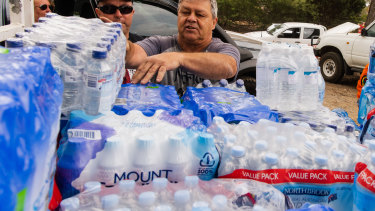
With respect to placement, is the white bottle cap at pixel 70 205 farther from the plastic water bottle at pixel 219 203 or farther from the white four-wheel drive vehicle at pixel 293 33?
the white four-wheel drive vehicle at pixel 293 33

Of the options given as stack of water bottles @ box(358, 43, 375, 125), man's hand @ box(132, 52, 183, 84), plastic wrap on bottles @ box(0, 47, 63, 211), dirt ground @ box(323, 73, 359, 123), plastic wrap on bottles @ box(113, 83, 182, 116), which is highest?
plastic wrap on bottles @ box(0, 47, 63, 211)

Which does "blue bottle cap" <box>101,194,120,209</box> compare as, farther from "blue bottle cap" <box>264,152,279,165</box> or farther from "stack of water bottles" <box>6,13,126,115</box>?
"blue bottle cap" <box>264,152,279,165</box>

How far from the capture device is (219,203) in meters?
1.18

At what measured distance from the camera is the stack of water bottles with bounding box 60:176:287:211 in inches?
45.5

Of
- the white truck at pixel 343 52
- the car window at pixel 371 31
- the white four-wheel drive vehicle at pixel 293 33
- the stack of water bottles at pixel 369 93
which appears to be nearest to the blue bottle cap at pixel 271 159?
the stack of water bottles at pixel 369 93

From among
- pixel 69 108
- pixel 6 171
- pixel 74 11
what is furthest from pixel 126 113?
pixel 74 11

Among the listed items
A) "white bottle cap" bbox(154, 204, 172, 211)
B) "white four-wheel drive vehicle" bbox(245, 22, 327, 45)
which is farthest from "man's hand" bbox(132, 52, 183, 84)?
"white four-wheel drive vehicle" bbox(245, 22, 327, 45)

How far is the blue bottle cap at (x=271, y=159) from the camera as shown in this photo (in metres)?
1.40

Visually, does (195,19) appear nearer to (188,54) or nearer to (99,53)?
(188,54)

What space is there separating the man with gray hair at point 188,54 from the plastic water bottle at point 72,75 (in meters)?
0.79

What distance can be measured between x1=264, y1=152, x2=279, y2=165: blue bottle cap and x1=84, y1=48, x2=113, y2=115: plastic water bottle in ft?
2.45

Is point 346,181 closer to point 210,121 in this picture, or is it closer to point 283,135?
point 283,135

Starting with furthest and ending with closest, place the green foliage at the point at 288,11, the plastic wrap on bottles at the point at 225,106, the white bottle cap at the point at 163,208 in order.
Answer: the green foliage at the point at 288,11, the plastic wrap on bottles at the point at 225,106, the white bottle cap at the point at 163,208

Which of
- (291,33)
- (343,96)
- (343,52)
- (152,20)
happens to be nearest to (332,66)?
(343,52)
